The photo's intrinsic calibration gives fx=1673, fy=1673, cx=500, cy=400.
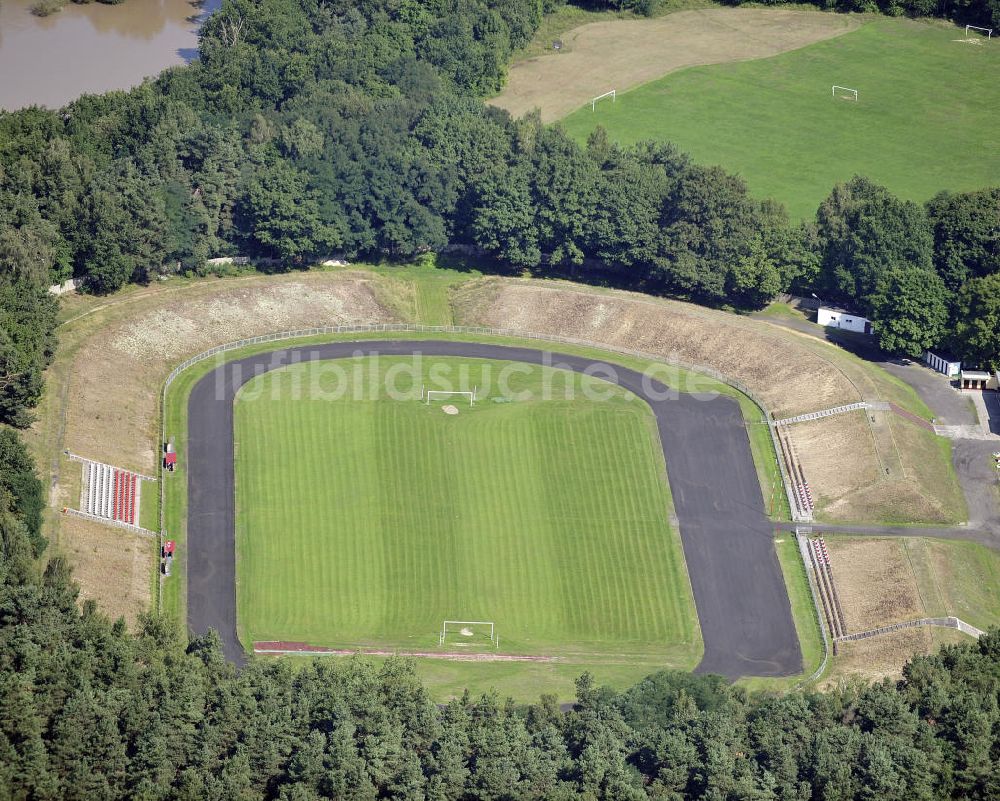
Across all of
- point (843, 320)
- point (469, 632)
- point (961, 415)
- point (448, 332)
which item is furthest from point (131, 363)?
point (961, 415)

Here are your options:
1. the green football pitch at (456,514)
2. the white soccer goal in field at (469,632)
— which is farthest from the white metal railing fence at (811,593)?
the white soccer goal in field at (469,632)

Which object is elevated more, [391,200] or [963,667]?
[391,200]

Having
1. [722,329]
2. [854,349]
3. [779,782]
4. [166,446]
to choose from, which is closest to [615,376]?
[722,329]

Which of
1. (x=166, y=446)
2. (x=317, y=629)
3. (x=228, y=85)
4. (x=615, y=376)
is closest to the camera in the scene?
(x=317, y=629)

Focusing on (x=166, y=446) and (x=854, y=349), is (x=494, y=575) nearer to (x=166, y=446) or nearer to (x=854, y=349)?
(x=166, y=446)

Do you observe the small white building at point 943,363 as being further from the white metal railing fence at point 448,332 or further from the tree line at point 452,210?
the white metal railing fence at point 448,332
